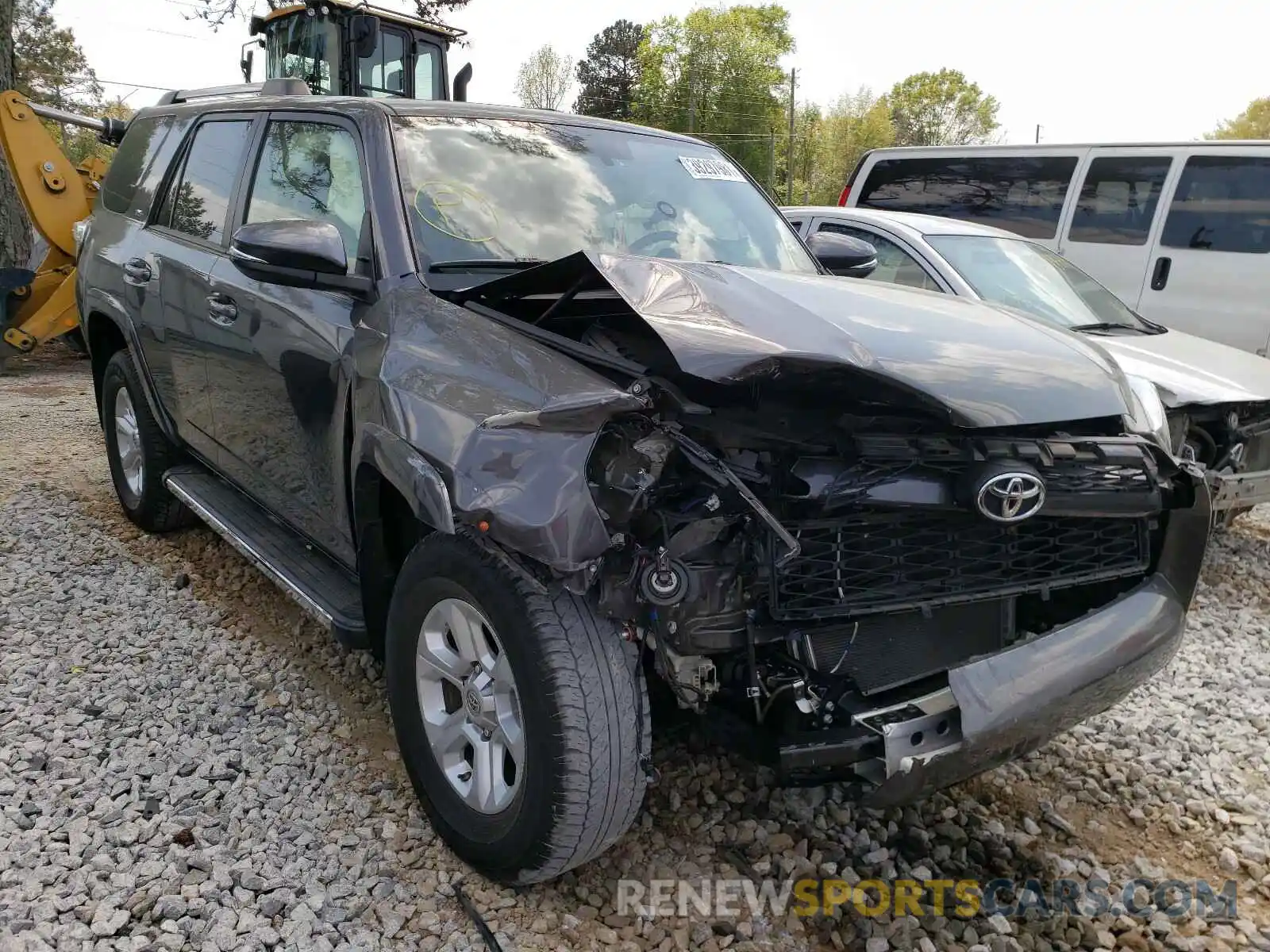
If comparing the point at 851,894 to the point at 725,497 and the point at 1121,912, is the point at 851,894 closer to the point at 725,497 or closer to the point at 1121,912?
the point at 1121,912

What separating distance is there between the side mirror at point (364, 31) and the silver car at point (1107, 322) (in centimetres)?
484

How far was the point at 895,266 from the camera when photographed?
5.68 m

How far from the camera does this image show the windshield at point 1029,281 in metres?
5.36

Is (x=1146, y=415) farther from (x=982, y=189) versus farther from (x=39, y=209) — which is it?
(x=39, y=209)

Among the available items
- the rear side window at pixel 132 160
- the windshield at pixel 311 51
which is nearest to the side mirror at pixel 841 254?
the rear side window at pixel 132 160

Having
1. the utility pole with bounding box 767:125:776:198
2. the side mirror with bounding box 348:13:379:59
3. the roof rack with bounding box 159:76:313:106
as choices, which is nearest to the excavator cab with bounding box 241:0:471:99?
the side mirror with bounding box 348:13:379:59

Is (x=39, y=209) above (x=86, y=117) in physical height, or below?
below

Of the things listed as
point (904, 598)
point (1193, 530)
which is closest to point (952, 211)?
point (1193, 530)

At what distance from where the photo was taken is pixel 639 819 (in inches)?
105

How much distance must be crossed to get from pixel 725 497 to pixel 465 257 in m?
1.21

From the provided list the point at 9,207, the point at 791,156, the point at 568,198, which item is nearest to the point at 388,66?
the point at 9,207

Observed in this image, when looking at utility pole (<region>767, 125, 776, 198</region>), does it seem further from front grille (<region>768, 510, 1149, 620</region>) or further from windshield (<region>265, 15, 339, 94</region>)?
front grille (<region>768, 510, 1149, 620</region>)

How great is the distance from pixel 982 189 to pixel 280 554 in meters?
6.79

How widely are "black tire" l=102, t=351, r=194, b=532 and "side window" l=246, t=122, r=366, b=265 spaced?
1.39m
